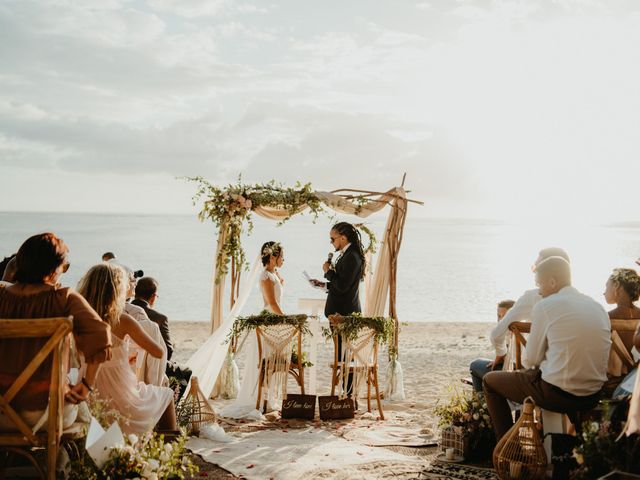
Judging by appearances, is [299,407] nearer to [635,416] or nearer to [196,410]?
[196,410]

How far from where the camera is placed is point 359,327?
854cm

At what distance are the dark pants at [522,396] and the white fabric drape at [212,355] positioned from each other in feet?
12.3

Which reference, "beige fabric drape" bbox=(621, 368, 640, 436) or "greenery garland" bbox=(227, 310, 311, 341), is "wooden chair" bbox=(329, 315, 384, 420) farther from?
"beige fabric drape" bbox=(621, 368, 640, 436)

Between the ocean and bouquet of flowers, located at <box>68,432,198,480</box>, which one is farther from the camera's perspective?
the ocean

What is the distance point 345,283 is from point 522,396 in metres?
3.67

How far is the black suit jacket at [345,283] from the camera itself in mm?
9117

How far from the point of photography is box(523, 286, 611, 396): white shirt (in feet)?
17.9

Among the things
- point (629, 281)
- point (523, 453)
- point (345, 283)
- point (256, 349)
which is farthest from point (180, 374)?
point (629, 281)

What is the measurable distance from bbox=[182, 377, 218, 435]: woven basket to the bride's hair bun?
2336 millimetres

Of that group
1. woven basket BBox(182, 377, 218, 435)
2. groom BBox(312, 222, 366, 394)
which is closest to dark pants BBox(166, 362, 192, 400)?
woven basket BBox(182, 377, 218, 435)

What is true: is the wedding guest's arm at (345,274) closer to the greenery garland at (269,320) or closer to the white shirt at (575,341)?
the greenery garland at (269,320)

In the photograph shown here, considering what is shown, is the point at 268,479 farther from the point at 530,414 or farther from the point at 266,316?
the point at 266,316

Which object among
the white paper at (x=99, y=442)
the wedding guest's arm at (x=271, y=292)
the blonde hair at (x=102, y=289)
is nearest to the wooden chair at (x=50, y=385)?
the white paper at (x=99, y=442)

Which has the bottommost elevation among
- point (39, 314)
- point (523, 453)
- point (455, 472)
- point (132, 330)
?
point (455, 472)
